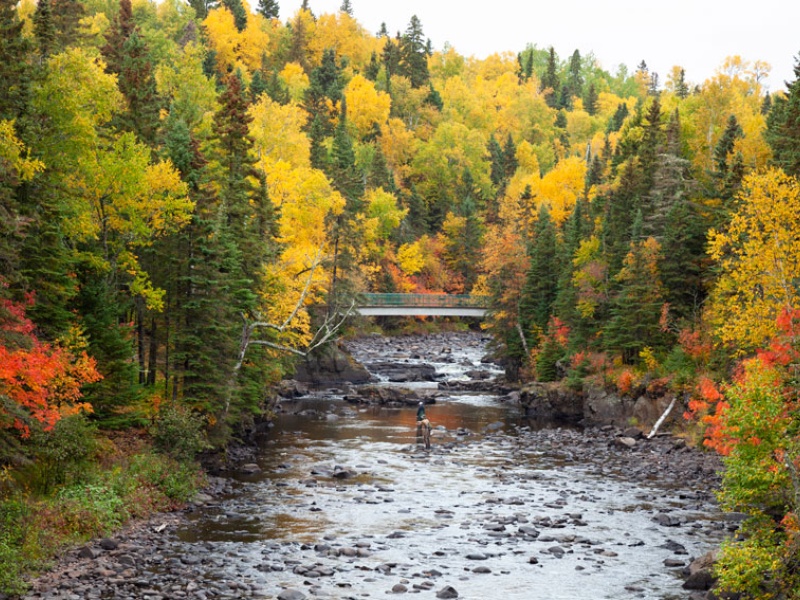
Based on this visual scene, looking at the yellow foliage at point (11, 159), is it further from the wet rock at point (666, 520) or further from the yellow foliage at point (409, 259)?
the yellow foliage at point (409, 259)

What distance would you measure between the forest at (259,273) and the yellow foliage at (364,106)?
28.0m

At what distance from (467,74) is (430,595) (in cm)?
17278

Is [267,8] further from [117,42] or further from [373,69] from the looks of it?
[117,42]

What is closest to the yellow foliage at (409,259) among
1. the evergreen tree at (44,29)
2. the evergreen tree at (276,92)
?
the evergreen tree at (276,92)

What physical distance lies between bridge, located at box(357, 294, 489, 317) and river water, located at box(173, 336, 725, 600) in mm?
40806

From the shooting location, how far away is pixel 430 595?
2147 cm

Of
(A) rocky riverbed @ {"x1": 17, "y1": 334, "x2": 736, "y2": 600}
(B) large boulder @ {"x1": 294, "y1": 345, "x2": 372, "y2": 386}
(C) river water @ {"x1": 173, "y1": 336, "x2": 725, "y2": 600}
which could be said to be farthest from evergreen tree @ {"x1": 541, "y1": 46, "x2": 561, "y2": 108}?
(C) river water @ {"x1": 173, "y1": 336, "x2": 725, "y2": 600}

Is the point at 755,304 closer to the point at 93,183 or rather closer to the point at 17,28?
the point at 93,183

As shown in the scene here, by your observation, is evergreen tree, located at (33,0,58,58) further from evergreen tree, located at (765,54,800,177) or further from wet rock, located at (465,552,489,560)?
evergreen tree, located at (765,54,800,177)

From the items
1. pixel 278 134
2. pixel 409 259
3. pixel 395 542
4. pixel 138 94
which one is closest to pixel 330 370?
pixel 278 134

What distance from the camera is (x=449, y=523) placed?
28.9 m

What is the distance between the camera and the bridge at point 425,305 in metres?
86.1

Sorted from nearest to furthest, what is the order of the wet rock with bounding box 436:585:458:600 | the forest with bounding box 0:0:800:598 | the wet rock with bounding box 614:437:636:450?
the wet rock with bounding box 436:585:458:600 < the forest with bounding box 0:0:800:598 < the wet rock with bounding box 614:437:636:450

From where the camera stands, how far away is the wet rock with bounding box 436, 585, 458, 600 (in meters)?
21.4
